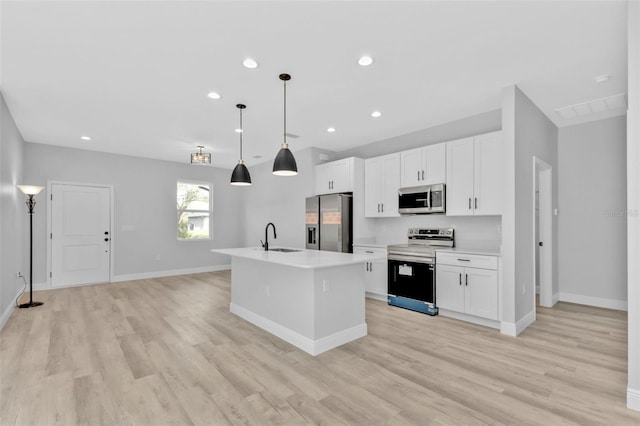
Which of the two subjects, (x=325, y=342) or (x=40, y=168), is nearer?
(x=325, y=342)

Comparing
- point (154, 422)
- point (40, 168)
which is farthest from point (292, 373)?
point (40, 168)

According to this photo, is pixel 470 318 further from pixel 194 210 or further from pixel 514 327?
pixel 194 210

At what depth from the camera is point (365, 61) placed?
9.35 ft

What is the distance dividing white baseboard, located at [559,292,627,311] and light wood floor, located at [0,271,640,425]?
33 centimetres

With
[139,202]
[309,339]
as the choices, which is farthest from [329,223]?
[139,202]

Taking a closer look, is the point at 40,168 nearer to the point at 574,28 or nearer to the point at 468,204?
the point at 468,204

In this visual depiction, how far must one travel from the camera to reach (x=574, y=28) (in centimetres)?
239

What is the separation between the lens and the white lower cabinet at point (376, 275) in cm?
486

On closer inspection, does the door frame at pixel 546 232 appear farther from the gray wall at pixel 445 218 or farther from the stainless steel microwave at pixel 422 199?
the stainless steel microwave at pixel 422 199

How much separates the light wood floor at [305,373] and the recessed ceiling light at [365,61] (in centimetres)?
270

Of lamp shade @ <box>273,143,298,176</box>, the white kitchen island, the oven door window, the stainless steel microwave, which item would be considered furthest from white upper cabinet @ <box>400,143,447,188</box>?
lamp shade @ <box>273,143,298,176</box>

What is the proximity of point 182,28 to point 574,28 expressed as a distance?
117 inches

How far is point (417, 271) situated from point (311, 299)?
1978 millimetres
